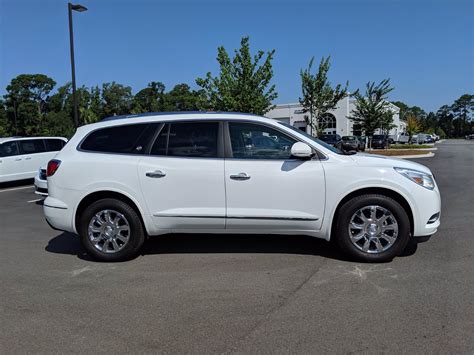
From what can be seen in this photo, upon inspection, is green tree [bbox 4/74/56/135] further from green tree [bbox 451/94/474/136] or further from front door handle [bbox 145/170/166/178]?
green tree [bbox 451/94/474/136]

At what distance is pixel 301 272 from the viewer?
463 cm

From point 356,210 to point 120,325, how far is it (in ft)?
9.43

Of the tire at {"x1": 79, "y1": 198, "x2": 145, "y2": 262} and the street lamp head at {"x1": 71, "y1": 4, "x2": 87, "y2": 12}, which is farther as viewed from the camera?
the street lamp head at {"x1": 71, "y1": 4, "x2": 87, "y2": 12}

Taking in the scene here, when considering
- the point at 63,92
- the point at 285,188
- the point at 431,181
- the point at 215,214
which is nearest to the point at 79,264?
the point at 215,214

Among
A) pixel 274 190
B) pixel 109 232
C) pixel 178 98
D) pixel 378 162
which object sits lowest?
pixel 109 232

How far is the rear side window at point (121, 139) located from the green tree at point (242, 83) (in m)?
15.3

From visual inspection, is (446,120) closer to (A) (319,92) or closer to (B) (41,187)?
(A) (319,92)

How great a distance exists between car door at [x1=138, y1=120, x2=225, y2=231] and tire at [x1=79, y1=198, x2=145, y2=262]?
320 mm

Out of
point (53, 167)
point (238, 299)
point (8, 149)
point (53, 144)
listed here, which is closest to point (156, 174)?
point (53, 167)

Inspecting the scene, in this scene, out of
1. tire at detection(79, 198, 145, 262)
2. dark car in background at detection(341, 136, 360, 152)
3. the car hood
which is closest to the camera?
the car hood

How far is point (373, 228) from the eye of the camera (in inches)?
191

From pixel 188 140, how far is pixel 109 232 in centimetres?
151

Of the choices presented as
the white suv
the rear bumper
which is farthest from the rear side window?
the rear bumper

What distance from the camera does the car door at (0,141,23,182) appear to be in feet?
45.2
